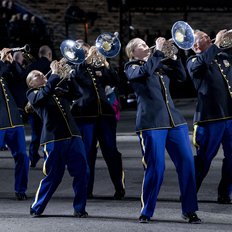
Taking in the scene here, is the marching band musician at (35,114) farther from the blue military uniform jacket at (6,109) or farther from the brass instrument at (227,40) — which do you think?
the brass instrument at (227,40)

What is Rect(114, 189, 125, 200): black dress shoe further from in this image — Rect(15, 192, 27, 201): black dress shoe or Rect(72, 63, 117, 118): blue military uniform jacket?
Rect(15, 192, 27, 201): black dress shoe

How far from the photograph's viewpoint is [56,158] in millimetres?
9688

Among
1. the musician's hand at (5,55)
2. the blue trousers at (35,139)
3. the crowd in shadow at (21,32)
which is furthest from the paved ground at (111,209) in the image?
the crowd in shadow at (21,32)

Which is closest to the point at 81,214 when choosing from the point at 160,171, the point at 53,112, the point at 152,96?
the point at 160,171

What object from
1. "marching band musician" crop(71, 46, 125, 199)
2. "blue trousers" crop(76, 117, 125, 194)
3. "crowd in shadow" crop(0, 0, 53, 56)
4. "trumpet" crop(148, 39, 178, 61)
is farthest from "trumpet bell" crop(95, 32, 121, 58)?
"crowd in shadow" crop(0, 0, 53, 56)

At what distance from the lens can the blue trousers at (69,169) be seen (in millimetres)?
9625

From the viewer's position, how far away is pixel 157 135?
934cm

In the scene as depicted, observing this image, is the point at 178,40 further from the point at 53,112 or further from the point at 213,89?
the point at 53,112

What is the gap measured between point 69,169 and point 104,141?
55.7 inches

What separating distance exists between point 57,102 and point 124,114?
14.8m

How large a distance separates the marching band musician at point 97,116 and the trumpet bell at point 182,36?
1433 mm

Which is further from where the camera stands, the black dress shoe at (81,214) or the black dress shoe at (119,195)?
the black dress shoe at (119,195)

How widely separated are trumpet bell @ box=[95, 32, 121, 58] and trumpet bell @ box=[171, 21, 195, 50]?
1123mm

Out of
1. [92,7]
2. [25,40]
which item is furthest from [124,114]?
[92,7]
